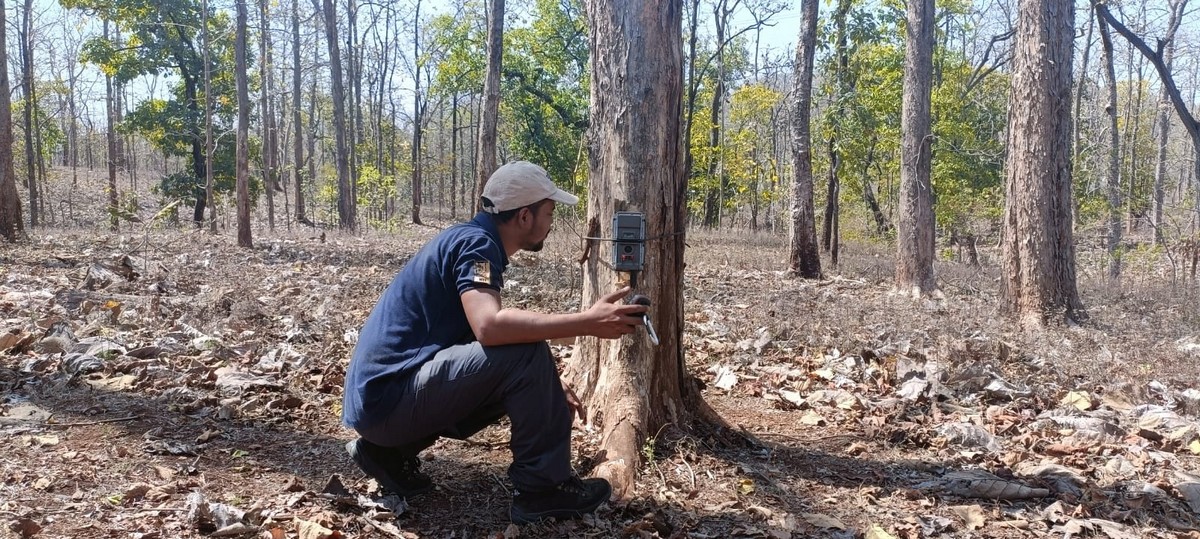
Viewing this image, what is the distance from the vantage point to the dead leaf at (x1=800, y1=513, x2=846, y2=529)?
304 centimetres

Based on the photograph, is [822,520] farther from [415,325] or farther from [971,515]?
[415,325]

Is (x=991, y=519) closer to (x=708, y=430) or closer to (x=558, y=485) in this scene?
(x=708, y=430)

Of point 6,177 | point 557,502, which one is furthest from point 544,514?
point 6,177

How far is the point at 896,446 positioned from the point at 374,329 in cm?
270

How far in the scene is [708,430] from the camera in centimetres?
389

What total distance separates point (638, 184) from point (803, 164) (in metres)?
9.68

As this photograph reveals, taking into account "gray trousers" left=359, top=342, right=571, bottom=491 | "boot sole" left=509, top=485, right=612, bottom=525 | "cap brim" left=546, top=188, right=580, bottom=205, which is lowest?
"boot sole" left=509, top=485, right=612, bottom=525

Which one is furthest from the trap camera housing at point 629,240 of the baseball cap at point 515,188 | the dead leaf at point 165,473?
the dead leaf at point 165,473

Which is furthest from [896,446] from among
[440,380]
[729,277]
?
[729,277]

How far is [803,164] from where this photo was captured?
1262 cm

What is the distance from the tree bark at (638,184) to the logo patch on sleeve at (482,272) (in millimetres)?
1081

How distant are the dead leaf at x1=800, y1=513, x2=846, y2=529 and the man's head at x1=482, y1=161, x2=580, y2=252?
154cm

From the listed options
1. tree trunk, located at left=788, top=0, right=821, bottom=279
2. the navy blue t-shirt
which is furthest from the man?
tree trunk, located at left=788, top=0, right=821, bottom=279

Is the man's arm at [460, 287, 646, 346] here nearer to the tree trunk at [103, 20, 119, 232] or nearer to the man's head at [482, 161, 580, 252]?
the man's head at [482, 161, 580, 252]
